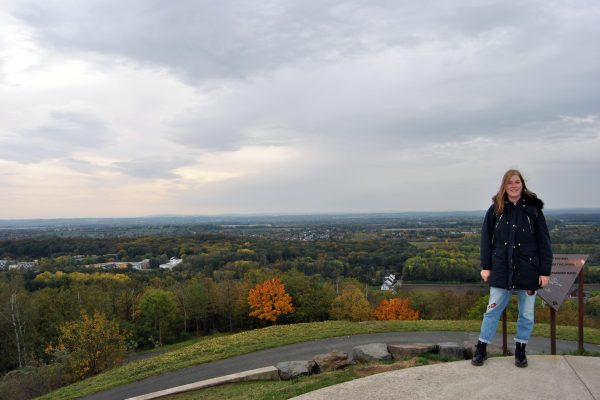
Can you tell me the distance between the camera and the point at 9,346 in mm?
30094

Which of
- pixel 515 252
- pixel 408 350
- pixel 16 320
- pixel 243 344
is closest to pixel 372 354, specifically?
pixel 408 350

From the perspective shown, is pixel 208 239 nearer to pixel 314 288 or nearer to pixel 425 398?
pixel 314 288

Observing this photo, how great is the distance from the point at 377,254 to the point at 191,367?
8335cm

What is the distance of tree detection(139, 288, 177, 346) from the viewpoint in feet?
122

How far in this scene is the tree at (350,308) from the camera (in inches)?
1202

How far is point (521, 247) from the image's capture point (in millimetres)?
5457

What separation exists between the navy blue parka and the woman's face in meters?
0.10

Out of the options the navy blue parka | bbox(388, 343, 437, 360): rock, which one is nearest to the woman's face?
the navy blue parka

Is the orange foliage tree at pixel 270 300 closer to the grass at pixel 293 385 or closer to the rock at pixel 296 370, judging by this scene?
the grass at pixel 293 385

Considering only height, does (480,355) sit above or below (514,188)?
below

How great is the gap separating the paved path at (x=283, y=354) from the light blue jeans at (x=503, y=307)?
10.6 feet

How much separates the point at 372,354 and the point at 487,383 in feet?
11.1

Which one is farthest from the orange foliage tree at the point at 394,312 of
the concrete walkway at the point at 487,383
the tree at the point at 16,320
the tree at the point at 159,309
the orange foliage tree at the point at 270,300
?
the concrete walkway at the point at 487,383

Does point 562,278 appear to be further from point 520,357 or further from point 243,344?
point 243,344
